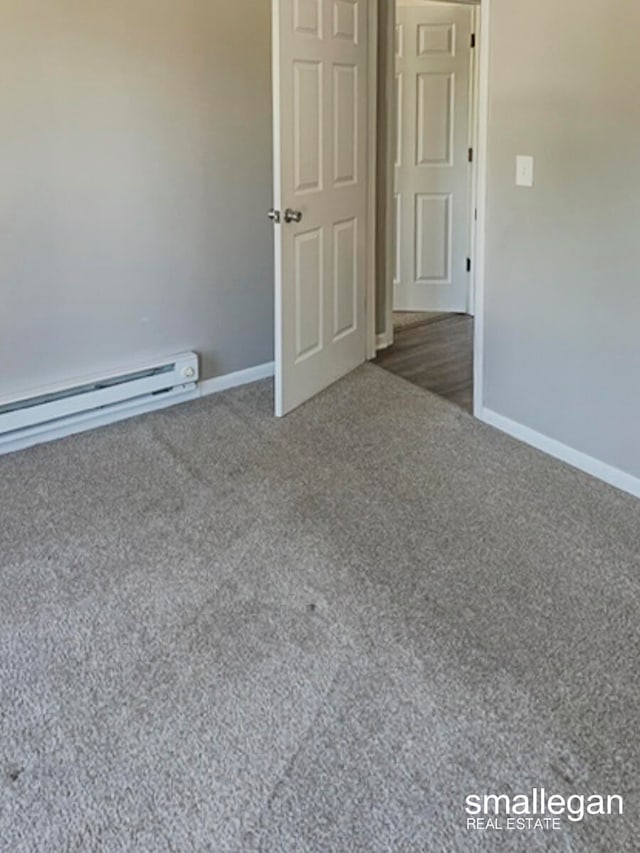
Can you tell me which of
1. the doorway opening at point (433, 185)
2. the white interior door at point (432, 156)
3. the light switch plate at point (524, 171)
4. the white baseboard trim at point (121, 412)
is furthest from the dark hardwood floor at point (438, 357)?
the light switch plate at point (524, 171)

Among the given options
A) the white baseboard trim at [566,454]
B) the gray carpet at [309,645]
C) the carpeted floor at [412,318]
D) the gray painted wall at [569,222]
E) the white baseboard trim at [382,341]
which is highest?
the gray painted wall at [569,222]

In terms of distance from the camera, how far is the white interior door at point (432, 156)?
5.31 metres

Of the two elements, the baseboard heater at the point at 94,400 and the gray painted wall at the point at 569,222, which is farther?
the baseboard heater at the point at 94,400

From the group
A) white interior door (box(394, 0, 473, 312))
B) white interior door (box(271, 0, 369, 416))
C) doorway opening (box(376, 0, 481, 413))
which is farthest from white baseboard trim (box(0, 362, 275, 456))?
white interior door (box(394, 0, 473, 312))

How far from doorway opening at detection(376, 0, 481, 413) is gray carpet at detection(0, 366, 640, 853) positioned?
190 centimetres

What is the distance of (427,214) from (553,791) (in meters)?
4.60

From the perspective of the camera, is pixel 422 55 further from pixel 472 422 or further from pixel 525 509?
pixel 525 509

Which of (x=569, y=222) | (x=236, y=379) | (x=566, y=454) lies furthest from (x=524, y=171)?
(x=236, y=379)

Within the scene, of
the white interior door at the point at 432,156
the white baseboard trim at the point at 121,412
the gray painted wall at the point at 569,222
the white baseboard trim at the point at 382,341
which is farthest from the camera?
the white interior door at the point at 432,156

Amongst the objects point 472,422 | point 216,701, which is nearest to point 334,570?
point 216,701

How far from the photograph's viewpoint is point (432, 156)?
561 centimetres

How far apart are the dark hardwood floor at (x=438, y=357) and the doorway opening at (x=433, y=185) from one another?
12 millimetres

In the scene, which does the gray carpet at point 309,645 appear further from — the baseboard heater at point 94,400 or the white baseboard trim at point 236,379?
the white baseboard trim at point 236,379

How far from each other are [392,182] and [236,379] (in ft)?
4.91
